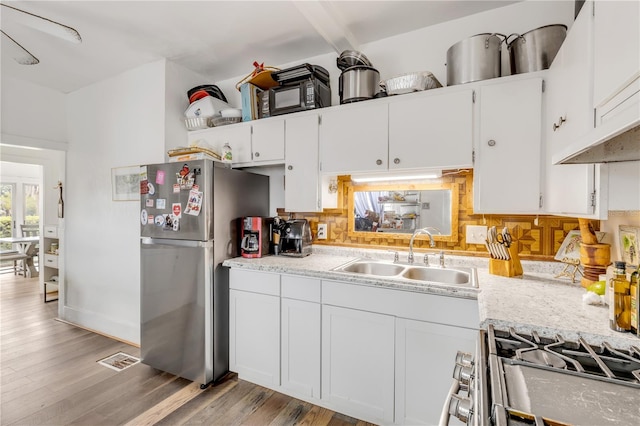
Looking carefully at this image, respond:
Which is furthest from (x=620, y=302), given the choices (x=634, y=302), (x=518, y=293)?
(x=518, y=293)

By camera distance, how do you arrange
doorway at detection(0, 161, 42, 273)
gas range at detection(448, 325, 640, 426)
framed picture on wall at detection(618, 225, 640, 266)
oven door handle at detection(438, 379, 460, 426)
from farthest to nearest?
doorway at detection(0, 161, 42, 273) → framed picture on wall at detection(618, 225, 640, 266) → oven door handle at detection(438, 379, 460, 426) → gas range at detection(448, 325, 640, 426)

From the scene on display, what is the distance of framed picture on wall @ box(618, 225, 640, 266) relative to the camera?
1245 mm

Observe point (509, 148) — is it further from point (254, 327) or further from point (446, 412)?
point (254, 327)

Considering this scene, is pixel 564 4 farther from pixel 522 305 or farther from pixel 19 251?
pixel 19 251

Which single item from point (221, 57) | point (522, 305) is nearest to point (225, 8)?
point (221, 57)

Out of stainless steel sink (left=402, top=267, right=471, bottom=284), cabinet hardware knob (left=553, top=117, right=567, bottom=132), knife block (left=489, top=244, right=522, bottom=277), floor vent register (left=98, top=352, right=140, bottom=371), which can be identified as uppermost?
cabinet hardware knob (left=553, top=117, right=567, bottom=132)

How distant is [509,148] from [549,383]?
1340mm

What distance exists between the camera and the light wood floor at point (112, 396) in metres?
1.82

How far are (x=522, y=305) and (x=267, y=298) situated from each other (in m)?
1.48

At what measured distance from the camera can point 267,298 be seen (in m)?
2.05

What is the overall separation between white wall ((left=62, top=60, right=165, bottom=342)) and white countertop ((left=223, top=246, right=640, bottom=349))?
56.0 inches

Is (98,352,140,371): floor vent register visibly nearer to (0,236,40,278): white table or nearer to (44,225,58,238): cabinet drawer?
(44,225,58,238): cabinet drawer

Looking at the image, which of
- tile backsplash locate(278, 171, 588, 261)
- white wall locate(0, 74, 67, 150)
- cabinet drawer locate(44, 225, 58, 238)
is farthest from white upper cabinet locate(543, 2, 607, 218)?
cabinet drawer locate(44, 225, 58, 238)

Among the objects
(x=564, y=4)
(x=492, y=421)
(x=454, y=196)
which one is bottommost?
(x=492, y=421)
